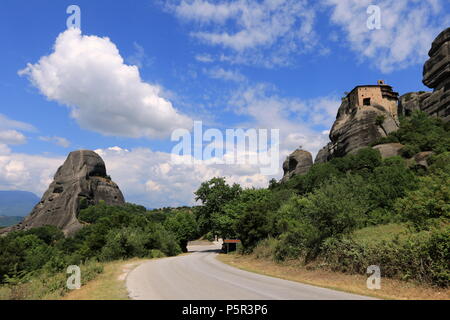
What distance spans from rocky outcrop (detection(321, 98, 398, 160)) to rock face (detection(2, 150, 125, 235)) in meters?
82.7

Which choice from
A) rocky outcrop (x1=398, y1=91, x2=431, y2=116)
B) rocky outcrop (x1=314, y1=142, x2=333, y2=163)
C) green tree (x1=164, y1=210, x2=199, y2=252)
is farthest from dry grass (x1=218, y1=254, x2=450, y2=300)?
rocky outcrop (x1=398, y1=91, x2=431, y2=116)

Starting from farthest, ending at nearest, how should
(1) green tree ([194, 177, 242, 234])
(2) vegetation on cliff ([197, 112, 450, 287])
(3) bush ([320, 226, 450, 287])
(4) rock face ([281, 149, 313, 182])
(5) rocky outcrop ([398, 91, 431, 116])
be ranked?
(5) rocky outcrop ([398, 91, 431, 116]), (4) rock face ([281, 149, 313, 182]), (1) green tree ([194, 177, 242, 234]), (2) vegetation on cliff ([197, 112, 450, 287]), (3) bush ([320, 226, 450, 287])

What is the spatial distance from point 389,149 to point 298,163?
1458 inches

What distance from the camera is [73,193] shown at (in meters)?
103

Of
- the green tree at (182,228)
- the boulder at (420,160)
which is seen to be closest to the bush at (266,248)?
the green tree at (182,228)

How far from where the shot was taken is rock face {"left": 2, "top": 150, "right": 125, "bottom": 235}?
320ft

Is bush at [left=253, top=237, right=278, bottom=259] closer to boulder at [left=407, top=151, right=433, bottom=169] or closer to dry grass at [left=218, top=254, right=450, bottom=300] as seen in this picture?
dry grass at [left=218, top=254, right=450, bottom=300]

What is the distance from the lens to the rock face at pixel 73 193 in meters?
97.6

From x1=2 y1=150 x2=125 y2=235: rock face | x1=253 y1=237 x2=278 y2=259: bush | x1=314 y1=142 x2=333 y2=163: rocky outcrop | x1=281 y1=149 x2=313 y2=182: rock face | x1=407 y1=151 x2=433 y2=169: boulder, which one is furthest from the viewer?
x1=2 y1=150 x2=125 y2=235: rock face

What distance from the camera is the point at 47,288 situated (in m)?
14.5

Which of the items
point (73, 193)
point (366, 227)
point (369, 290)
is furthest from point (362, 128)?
point (73, 193)

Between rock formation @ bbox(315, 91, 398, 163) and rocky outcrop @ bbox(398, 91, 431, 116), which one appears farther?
rocky outcrop @ bbox(398, 91, 431, 116)

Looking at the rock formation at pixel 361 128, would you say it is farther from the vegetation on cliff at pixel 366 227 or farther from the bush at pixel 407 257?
the bush at pixel 407 257
